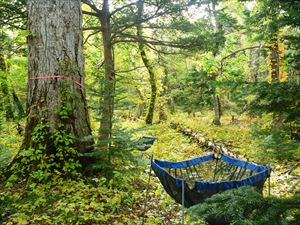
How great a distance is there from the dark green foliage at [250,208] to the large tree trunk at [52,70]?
336cm

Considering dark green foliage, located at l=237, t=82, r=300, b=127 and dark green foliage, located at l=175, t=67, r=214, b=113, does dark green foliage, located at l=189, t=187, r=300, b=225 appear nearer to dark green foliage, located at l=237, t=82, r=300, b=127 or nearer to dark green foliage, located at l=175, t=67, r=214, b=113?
dark green foliage, located at l=237, t=82, r=300, b=127

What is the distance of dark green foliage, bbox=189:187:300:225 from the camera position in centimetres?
160

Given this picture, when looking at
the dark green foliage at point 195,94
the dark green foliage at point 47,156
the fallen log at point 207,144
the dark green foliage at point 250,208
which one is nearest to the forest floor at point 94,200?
the dark green foliage at point 47,156

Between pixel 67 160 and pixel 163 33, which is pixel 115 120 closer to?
pixel 67 160

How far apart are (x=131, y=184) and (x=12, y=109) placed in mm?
4501

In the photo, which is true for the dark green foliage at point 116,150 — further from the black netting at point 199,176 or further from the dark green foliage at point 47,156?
the black netting at point 199,176

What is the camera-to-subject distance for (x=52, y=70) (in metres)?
4.81

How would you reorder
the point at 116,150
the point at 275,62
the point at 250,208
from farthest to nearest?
the point at 275,62, the point at 116,150, the point at 250,208

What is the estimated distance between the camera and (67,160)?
477 centimetres

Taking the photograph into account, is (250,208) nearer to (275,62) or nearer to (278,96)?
(278,96)

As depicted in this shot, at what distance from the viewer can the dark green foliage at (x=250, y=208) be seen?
160 cm

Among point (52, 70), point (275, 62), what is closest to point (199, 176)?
point (52, 70)

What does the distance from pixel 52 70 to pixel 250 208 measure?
408 cm

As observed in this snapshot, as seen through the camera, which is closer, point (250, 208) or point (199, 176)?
point (250, 208)
